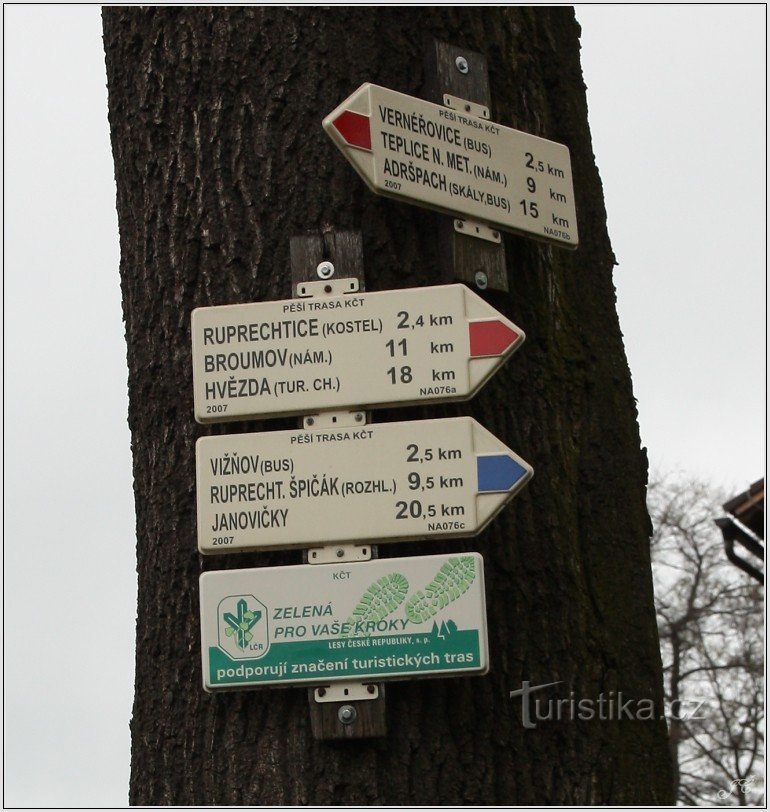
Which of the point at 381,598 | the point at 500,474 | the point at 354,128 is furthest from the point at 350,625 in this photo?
the point at 354,128

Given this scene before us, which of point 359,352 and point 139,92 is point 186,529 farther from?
point 139,92

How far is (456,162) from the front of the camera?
248 cm

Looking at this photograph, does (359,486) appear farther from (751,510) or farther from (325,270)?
(751,510)

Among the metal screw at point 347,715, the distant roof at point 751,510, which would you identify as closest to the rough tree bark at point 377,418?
the metal screw at point 347,715

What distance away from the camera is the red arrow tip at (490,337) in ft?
7.50

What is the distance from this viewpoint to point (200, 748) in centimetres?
223

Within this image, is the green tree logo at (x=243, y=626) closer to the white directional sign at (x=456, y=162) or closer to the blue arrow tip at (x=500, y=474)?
the blue arrow tip at (x=500, y=474)

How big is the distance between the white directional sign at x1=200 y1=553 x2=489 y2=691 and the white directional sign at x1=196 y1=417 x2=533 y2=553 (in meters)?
0.06

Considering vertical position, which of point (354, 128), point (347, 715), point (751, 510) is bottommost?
point (347, 715)

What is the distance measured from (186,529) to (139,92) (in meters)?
0.89

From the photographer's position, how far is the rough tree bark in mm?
2191

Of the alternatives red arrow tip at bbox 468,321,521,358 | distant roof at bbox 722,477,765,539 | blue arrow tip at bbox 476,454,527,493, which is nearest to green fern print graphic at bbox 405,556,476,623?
blue arrow tip at bbox 476,454,527,493

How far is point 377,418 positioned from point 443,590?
34 centimetres

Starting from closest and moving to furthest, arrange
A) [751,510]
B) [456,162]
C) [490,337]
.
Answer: [490,337] < [456,162] < [751,510]
